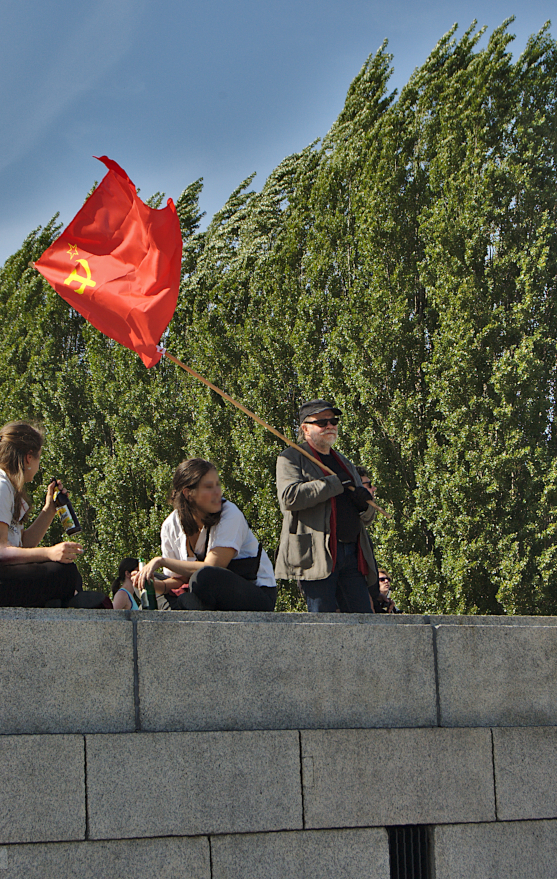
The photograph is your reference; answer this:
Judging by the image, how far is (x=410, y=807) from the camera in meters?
3.70

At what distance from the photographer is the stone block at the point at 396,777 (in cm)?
357

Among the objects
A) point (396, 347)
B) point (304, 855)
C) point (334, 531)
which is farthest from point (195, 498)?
point (396, 347)

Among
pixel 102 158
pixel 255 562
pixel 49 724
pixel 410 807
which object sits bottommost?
pixel 410 807

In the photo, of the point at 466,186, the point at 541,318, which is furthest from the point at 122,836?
the point at 466,186

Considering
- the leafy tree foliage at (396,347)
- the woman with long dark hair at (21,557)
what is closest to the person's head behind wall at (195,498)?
the woman with long dark hair at (21,557)

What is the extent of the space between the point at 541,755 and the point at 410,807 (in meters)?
0.72

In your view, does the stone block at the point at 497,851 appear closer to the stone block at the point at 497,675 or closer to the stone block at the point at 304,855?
the stone block at the point at 304,855

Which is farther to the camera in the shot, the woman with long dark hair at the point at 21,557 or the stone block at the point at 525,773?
the stone block at the point at 525,773

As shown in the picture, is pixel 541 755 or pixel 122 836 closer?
pixel 122 836

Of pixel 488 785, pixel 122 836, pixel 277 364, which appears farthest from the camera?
pixel 277 364

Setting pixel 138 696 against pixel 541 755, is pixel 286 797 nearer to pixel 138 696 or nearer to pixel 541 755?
pixel 138 696

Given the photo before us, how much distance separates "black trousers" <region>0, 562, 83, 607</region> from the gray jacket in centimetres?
139

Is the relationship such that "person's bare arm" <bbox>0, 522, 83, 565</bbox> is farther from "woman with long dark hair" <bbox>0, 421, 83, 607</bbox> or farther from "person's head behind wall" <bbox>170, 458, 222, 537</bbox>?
"person's head behind wall" <bbox>170, 458, 222, 537</bbox>

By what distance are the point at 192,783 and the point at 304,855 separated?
576 mm
